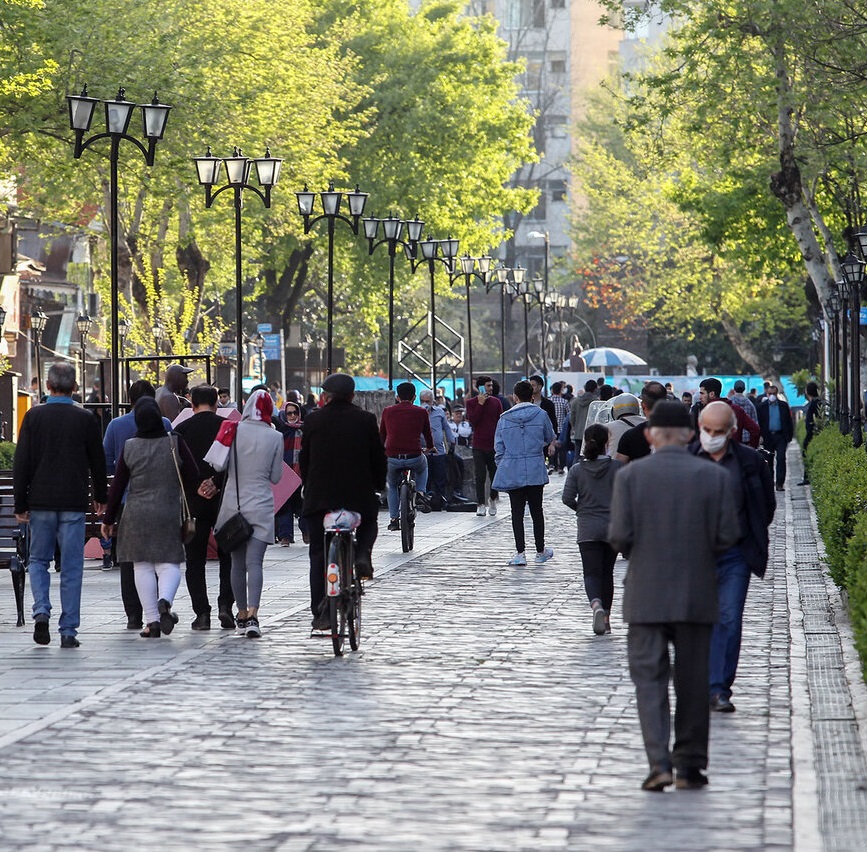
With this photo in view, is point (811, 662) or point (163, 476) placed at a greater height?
point (163, 476)

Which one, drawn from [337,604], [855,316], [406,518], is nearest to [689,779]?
[337,604]

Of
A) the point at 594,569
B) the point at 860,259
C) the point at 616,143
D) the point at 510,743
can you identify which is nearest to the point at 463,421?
the point at 860,259

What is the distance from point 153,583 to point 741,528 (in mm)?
4793

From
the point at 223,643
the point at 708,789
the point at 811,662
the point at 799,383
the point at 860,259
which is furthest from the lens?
the point at 799,383

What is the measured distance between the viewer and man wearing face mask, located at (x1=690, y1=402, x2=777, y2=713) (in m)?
9.90

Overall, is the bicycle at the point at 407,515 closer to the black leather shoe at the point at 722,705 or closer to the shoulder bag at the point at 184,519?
the shoulder bag at the point at 184,519

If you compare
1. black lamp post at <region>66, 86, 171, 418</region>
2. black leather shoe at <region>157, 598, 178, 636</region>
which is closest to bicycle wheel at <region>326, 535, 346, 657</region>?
black leather shoe at <region>157, 598, 178, 636</region>

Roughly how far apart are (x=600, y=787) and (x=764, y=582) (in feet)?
32.4

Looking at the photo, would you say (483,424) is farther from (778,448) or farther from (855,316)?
(778,448)

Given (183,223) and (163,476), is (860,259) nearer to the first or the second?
(183,223)

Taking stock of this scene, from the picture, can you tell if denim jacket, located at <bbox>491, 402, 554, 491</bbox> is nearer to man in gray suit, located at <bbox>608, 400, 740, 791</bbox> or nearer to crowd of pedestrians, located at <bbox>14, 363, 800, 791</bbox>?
crowd of pedestrians, located at <bbox>14, 363, 800, 791</bbox>

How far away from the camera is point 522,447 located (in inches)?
736

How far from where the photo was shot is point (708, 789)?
26.0 ft

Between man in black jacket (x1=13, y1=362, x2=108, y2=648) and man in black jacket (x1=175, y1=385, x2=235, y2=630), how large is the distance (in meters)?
1.02
